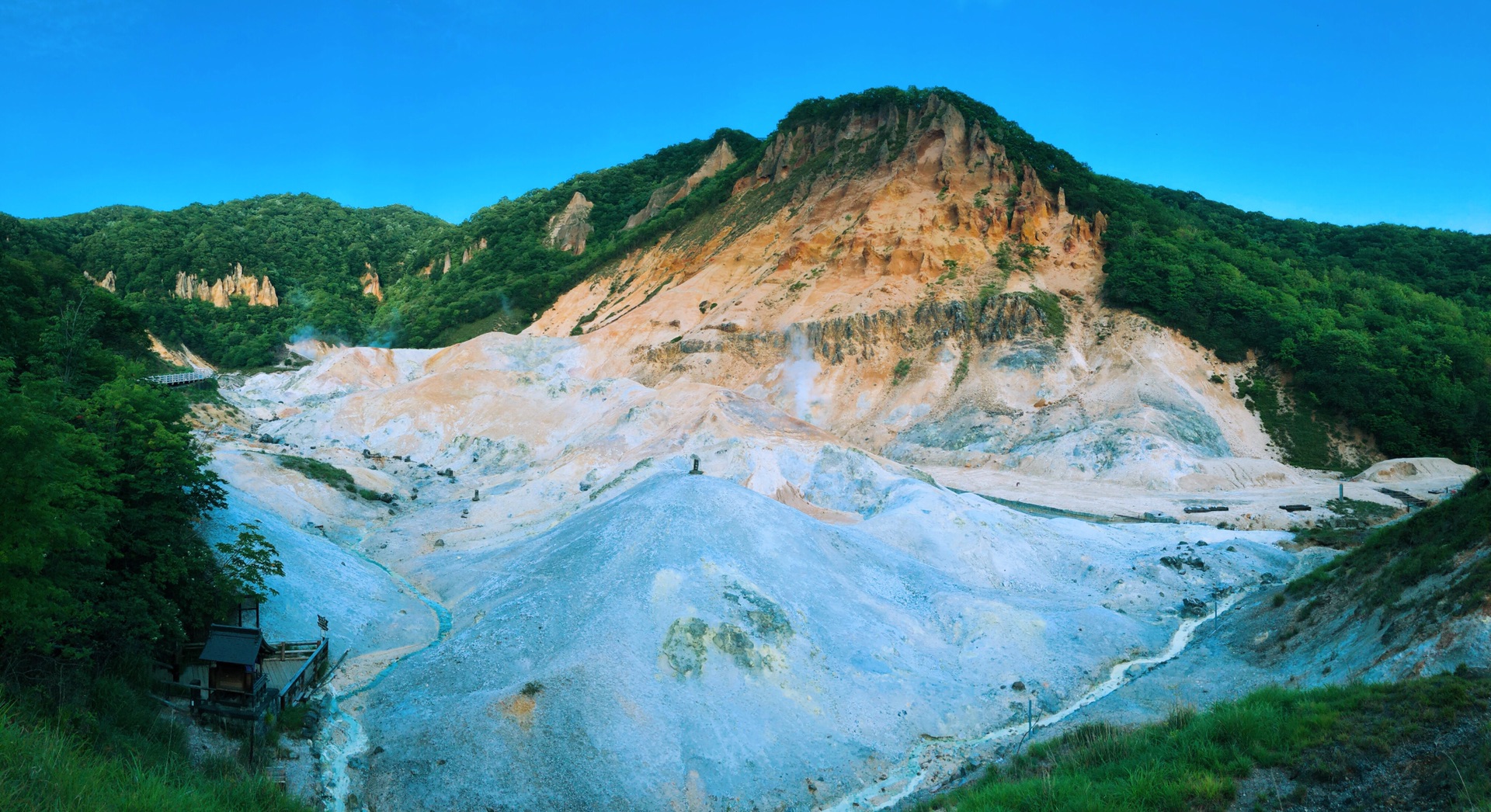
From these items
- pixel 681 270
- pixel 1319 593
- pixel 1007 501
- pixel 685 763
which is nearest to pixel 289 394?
pixel 681 270

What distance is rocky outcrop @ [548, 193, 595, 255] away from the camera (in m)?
105

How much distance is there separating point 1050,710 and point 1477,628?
7849 millimetres

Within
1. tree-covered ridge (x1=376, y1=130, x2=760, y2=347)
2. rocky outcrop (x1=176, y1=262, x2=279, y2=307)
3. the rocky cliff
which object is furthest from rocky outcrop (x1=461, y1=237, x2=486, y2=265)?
the rocky cliff

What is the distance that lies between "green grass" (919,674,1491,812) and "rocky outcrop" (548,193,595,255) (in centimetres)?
9789

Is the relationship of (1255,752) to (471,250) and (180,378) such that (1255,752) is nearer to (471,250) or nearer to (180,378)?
(180,378)

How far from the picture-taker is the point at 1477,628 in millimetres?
13258

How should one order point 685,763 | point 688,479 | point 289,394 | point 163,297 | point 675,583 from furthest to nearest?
point 163,297
point 289,394
point 688,479
point 675,583
point 685,763

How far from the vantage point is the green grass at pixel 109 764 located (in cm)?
A: 784

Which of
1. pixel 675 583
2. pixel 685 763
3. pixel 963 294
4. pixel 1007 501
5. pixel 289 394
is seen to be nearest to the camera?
pixel 685 763

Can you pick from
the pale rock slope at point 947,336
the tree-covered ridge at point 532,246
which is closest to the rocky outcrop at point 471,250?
the tree-covered ridge at point 532,246

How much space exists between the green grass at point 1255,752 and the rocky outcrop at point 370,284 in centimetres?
12571

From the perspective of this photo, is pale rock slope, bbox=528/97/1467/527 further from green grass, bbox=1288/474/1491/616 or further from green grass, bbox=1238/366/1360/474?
green grass, bbox=1288/474/1491/616

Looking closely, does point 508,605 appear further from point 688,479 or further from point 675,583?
point 688,479

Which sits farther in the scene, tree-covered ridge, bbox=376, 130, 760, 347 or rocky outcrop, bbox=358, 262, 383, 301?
rocky outcrop, bbox=358, 262, 383, 301
